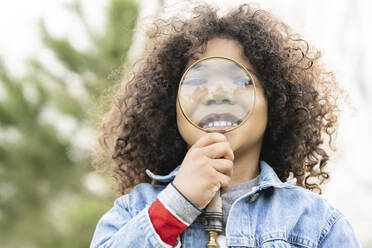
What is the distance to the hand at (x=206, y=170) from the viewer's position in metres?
1.59

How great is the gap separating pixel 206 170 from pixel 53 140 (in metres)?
9.66

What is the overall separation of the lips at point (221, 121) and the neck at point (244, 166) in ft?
0.53

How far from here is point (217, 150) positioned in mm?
1604

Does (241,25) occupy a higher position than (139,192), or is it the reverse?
(241,25)

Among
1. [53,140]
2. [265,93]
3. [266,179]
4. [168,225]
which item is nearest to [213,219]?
[168,225]

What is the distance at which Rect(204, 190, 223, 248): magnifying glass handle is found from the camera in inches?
63.9

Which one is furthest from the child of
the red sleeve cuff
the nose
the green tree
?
the green tree

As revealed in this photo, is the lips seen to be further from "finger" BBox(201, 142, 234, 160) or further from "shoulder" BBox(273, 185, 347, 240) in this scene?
"shoulder" BBox(273, 185, 347, 240)

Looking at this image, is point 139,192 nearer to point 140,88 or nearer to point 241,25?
point 140,88

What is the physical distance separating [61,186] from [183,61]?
9.64 m

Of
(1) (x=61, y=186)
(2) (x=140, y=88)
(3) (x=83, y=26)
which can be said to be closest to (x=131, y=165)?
(2) (x=140, y=88)

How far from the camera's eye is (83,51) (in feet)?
32.3

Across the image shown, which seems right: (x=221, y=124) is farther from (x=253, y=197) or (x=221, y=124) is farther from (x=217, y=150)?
(x=253, y=197)

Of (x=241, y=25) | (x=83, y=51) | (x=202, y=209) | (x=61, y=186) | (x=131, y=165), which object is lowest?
(x=202, y=209)
